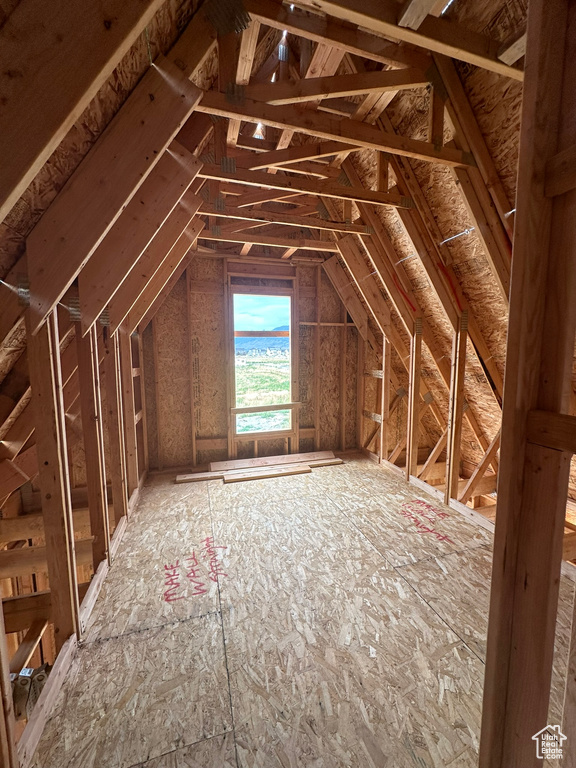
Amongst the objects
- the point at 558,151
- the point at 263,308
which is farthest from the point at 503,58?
the point at 263,308

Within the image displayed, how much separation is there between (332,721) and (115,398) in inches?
99.3

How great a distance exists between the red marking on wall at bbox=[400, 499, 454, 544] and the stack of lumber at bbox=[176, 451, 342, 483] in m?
1.36

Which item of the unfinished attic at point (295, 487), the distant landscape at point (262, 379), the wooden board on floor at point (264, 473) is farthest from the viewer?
the distant landscape at point (262, 379)

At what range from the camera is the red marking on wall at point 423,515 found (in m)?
2.72

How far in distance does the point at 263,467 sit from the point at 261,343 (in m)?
1.92

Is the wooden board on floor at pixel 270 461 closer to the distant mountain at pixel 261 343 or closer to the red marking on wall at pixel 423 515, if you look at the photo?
the red marking on wall at pixel 423 515

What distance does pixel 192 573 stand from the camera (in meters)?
2.22

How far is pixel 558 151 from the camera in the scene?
28.2 inches

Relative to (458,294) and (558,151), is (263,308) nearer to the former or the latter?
(458,294)

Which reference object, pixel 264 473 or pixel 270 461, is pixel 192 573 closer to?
pixel 264 473

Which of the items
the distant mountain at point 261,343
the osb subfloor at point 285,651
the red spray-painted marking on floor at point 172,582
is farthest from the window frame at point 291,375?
the red spray-painted marking on floor at point 172,582

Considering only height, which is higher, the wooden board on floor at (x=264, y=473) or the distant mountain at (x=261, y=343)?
the distant mountain at (x=261, y=343)

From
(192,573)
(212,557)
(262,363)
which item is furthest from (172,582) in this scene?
(262,363)

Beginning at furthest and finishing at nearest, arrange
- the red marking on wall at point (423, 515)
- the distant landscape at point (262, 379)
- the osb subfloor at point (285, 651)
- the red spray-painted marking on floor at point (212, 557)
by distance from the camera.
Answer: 1. the distant landscape at point (262, 379)
2. the red marking on wall at point (423, 515)
3. the red spray-painted marking on floor at point (212, 557)
4. the osb subfloor at point (285, 651)
